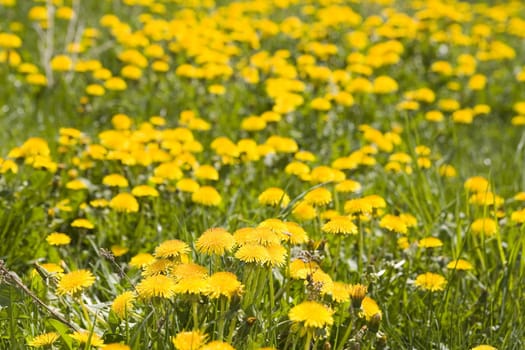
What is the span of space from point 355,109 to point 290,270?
288 centimetres

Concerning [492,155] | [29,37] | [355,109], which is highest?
[29,37]

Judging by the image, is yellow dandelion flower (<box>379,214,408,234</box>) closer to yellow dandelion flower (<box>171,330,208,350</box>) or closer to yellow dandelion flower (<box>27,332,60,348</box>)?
yellow dandelion flower (<box>171,330,208,350</box>)

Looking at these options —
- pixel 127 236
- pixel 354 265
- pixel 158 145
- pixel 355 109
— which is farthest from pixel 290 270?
pixel 355 109

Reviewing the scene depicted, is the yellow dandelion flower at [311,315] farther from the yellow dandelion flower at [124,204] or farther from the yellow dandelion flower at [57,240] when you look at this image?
the yellow dandelion flower at [124,204]

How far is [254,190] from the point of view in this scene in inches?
135

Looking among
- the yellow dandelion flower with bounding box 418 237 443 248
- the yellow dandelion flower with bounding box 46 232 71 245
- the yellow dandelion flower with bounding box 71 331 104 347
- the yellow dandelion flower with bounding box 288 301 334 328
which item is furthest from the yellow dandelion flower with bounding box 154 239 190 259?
the yellow dandelion flower with bounding box 418 237 443 248

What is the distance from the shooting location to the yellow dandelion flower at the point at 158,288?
5.84 ft

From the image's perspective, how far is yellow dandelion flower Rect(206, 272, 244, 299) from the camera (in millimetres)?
1735

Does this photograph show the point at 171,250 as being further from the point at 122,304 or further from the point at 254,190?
the point at 254,190

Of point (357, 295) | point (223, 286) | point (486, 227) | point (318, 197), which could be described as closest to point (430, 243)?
point (486, 227)

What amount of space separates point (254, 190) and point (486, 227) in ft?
3.86

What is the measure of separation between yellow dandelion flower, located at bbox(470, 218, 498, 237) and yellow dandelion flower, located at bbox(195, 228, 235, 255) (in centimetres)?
124

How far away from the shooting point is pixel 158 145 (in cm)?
349

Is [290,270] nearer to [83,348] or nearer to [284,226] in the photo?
[284,226]
